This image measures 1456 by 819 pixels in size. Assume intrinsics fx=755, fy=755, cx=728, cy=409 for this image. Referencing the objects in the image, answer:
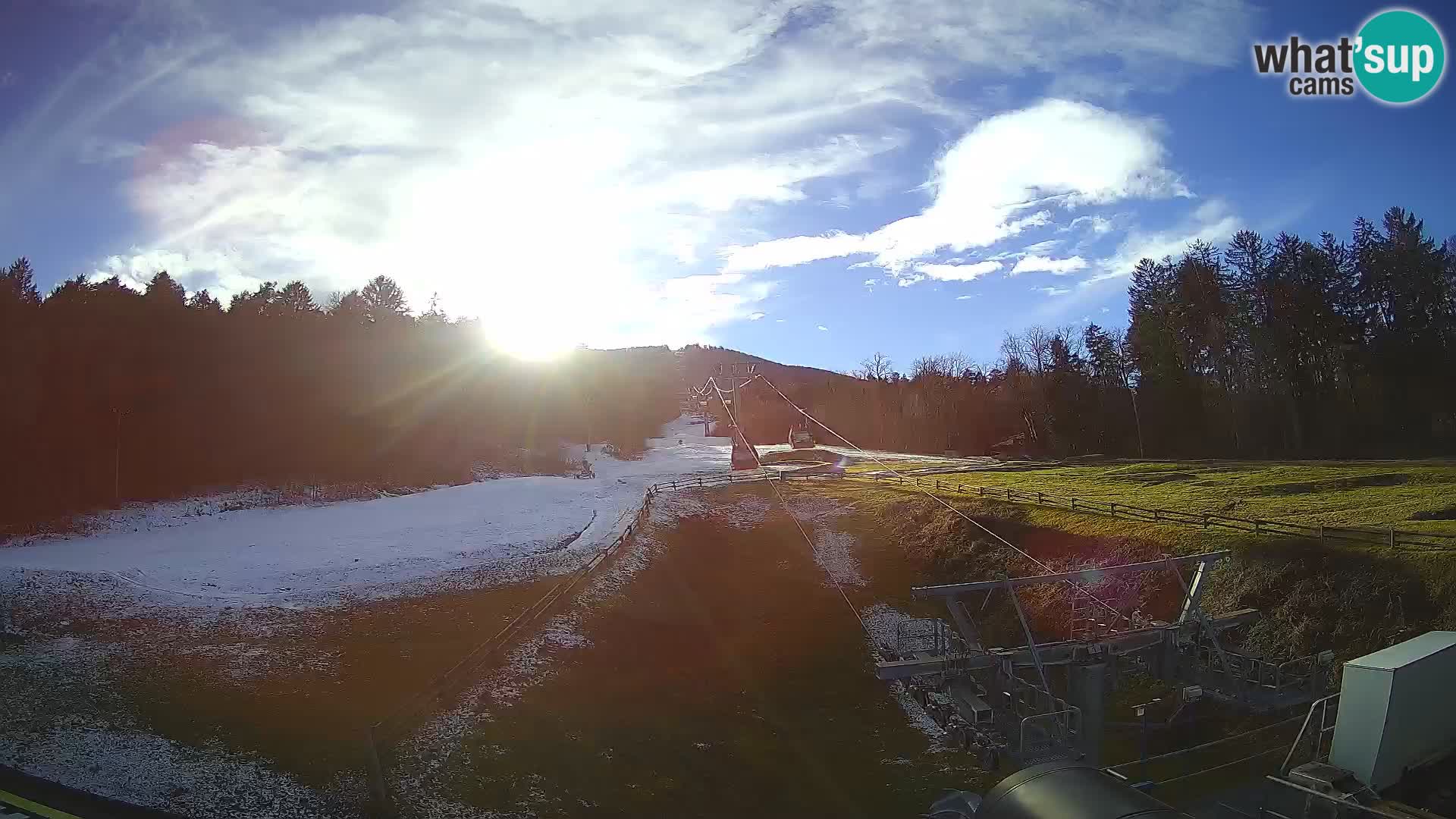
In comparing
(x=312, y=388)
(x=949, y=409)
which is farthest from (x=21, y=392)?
(x=949, y=409)

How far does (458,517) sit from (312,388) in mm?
25951

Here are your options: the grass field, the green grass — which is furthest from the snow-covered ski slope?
the green grass

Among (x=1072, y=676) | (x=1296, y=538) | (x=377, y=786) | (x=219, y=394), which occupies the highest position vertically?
(x=219, y=394)

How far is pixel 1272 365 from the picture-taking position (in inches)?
2689

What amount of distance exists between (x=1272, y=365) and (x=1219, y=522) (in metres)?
48.3

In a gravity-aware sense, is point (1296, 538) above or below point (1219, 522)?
below

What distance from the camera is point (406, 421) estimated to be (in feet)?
222

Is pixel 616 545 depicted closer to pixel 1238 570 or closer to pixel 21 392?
pixel 1238 570

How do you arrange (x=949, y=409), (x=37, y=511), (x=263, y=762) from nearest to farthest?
(x=263, y=762)
(x=37, y=511)
(x=949, y=409)

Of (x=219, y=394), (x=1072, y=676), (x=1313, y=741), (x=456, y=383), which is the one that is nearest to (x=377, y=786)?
(x=1072, y=676)

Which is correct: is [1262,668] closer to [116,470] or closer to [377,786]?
[377,786]

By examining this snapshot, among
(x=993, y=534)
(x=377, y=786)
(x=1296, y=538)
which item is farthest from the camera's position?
(x=993, y=534)

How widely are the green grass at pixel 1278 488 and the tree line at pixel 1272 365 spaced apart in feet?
59.3

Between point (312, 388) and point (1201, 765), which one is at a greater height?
point (312, 388)
